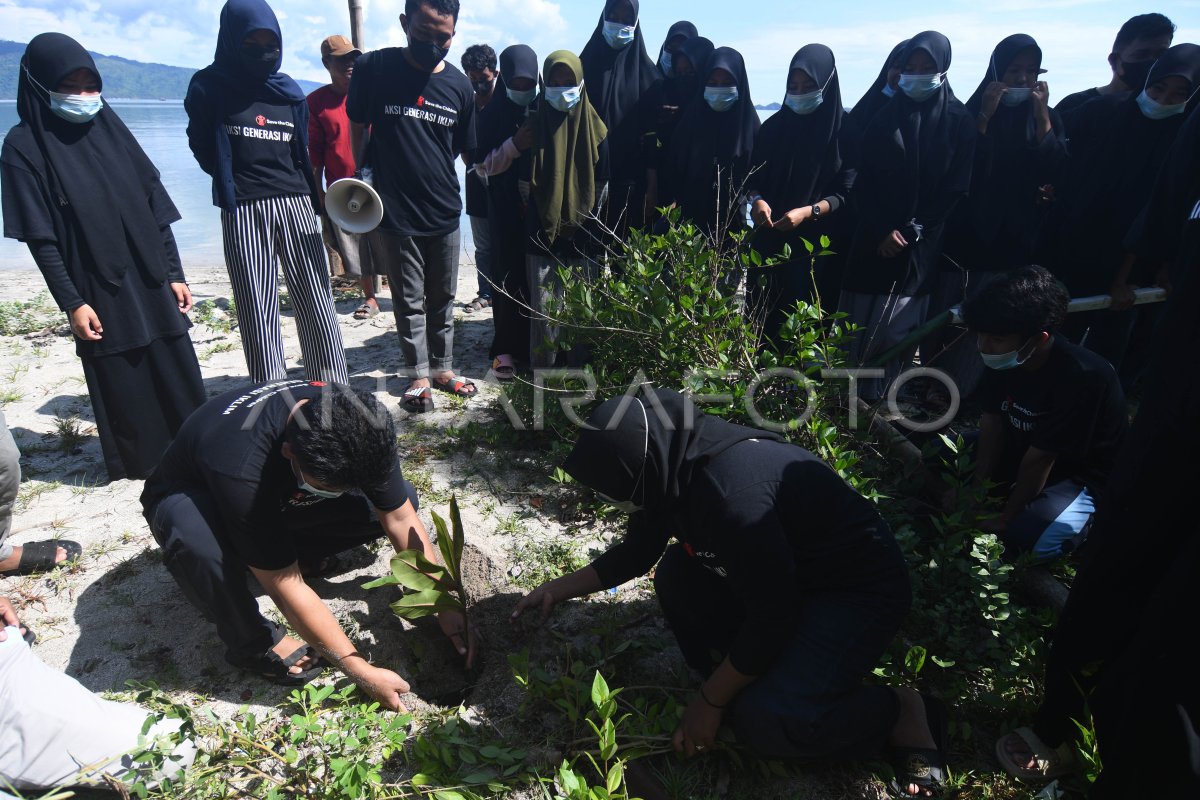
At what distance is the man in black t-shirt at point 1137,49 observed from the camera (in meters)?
3.87

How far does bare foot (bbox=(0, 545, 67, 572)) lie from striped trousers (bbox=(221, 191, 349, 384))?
1280 mm

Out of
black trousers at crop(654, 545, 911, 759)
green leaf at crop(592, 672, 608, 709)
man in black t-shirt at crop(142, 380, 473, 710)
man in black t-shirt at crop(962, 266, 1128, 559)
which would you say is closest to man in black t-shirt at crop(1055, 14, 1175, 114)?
man in black t-shirt at crop(962, 266, 1128, 559)

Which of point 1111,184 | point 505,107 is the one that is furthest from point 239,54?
point 1111,184

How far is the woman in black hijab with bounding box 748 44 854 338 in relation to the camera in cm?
396

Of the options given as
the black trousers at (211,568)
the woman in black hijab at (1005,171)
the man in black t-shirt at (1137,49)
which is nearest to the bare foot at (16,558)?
the black trousers at (211,568)

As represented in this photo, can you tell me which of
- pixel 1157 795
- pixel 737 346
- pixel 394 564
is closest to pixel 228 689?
pixel 394 564

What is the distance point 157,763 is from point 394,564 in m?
0.72

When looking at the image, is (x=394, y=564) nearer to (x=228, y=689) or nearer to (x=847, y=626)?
(x=228, y=689)

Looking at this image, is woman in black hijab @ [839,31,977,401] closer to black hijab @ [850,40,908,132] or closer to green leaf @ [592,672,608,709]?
black hijab @ [850,40,908,132]

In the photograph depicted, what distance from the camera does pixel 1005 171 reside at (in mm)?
3918

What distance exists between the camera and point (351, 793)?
1709mm

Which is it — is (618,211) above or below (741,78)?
below

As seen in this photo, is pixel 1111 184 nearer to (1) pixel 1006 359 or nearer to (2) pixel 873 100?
(2) pixel 873 100

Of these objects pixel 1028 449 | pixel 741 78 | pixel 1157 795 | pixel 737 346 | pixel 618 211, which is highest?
pixel 741 78
